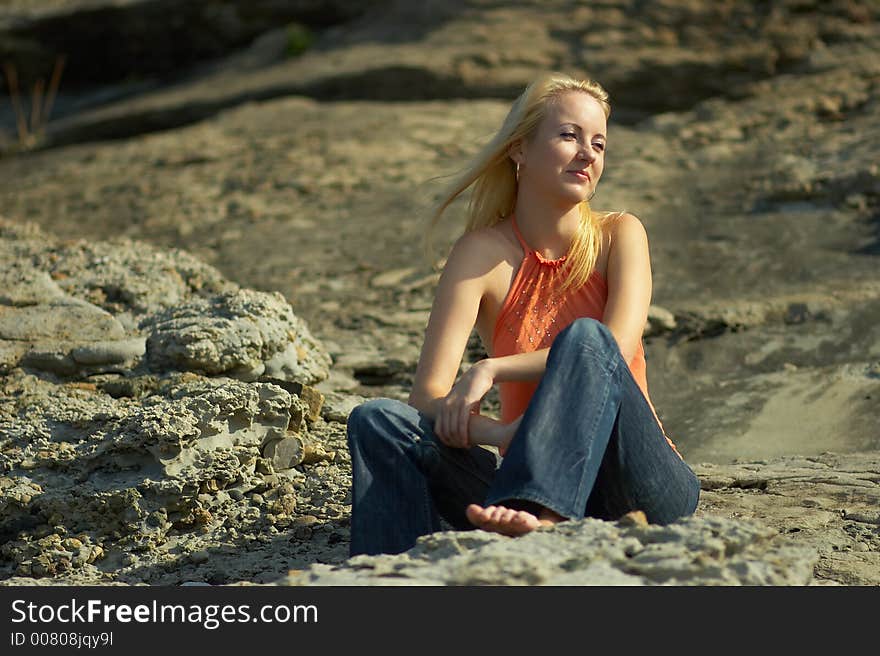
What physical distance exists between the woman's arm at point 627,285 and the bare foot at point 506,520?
54cm

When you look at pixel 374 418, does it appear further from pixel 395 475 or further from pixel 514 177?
pixel 514 177

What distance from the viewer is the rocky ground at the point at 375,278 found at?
339 centimetres

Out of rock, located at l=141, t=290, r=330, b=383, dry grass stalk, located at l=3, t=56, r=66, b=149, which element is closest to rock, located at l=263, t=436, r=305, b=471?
rock, located at l=141, t=290, r=330, b=383

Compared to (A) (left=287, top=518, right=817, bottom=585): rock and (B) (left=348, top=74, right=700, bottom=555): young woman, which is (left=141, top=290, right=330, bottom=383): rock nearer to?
(B) (left=348, top=74, right=700, bottom=555): young woman

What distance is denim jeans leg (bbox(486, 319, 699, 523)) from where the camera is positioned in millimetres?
2730

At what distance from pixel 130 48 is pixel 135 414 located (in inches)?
344

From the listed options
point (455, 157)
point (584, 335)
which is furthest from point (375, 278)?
point (584, 335)

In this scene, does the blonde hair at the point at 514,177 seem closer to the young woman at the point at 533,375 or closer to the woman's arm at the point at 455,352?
the young woman at the point at 533,375

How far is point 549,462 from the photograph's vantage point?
107 inches

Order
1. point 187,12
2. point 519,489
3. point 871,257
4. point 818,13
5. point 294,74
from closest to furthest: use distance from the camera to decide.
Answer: point 519,489 → point 871,257 → point 818,13 → point 294,74 → point 187,12

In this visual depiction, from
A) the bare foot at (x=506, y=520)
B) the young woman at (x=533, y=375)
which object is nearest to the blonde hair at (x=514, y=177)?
the young woman at (x=533, y=375)

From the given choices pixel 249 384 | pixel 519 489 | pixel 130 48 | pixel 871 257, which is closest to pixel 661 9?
pixel 871 257

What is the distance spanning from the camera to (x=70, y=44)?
11766mm
